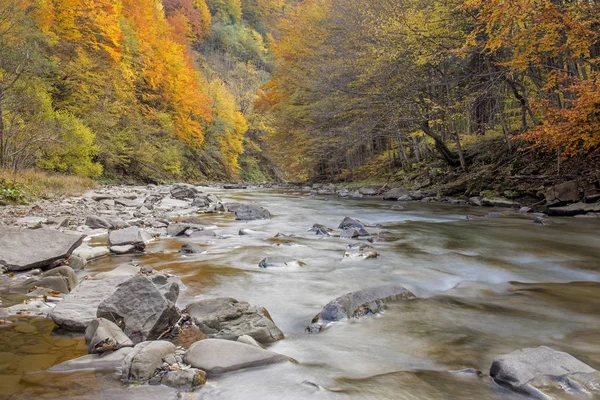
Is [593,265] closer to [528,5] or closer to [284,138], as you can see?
[528,5]

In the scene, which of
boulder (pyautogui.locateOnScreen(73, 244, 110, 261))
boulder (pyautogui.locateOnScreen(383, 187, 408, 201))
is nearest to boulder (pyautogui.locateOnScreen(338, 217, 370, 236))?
boulder (pyautogui.locateOnScreen(73, 244, 110, 261))

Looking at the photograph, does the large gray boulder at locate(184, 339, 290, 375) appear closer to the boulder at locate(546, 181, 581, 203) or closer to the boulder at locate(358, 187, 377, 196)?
the boulder at locate(546, 181, 581, 203)

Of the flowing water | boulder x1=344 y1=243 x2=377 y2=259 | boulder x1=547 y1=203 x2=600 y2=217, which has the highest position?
boulder x1=547 y1=203 x2=600 y2=217

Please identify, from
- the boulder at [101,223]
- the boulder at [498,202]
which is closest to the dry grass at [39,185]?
the boulder at [101,223]

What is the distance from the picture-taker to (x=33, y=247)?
461 cm

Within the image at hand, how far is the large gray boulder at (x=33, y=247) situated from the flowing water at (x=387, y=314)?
40 cm

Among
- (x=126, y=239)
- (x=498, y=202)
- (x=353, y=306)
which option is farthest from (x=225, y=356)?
(x=498, y=202)

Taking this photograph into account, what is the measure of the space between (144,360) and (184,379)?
272 millimetres

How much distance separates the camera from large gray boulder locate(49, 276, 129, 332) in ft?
9.33

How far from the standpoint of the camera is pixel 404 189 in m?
17.2

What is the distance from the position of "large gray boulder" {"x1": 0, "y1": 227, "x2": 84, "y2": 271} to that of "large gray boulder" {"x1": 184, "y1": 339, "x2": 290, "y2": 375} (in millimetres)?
2961

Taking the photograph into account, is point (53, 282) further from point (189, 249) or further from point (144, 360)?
point (189, 249)

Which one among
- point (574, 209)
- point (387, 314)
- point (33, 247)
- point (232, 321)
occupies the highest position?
point (574, 209)

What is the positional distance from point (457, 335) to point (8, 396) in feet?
9.22
